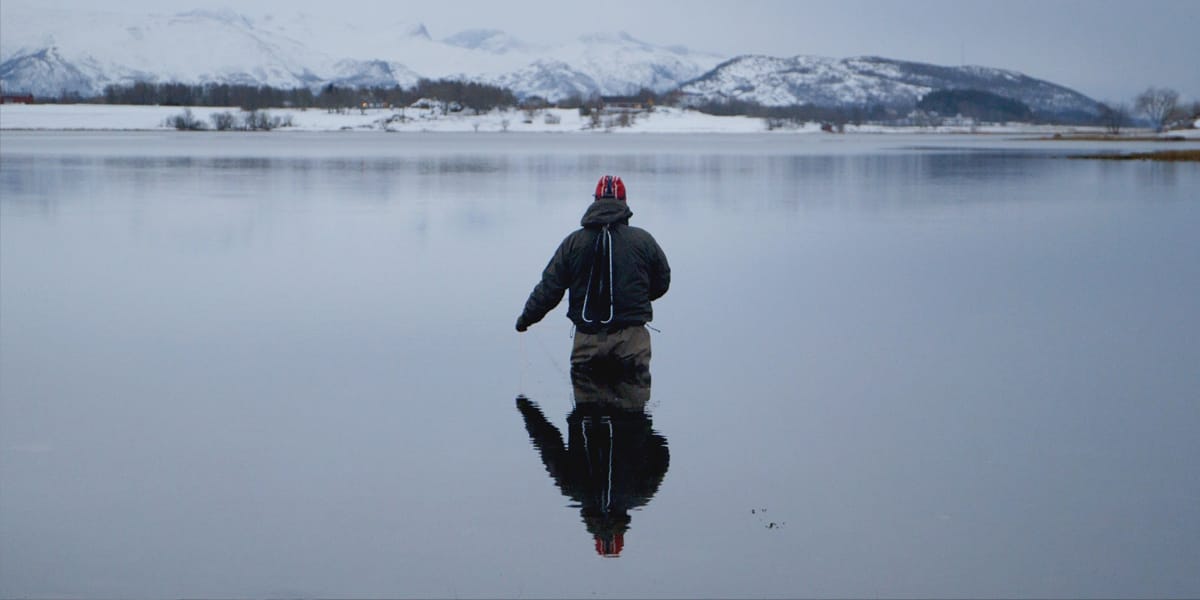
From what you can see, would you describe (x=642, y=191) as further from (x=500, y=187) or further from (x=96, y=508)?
(x=96, y=508)

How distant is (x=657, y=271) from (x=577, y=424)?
Result: 1.17 m

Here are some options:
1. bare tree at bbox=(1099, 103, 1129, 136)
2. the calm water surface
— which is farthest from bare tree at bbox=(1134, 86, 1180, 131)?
the calm water surface

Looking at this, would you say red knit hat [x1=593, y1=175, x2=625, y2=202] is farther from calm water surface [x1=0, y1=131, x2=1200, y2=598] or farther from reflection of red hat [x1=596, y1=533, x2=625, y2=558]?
reflection of red hat [x1=596, y1=533, x2=625, y2=558]

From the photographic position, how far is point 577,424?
8.21 meters

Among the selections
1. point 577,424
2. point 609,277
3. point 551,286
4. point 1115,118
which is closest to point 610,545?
point 577,424

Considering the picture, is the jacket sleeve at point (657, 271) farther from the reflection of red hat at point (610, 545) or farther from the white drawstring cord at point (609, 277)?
the reflection of red hat at point (610, 545)

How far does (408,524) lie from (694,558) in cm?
137

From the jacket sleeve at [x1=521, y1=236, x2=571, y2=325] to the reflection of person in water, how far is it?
572mm

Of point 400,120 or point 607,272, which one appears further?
point 400,120

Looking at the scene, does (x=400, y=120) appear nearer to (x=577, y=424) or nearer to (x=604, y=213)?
(x=604, y=213)

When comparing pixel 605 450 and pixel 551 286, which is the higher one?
pixel 551 286

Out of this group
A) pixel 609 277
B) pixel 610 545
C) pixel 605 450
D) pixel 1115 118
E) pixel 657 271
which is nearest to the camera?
pixel 610 545

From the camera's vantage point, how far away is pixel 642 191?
33.0 meters

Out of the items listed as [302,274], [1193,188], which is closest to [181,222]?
[302,274]
